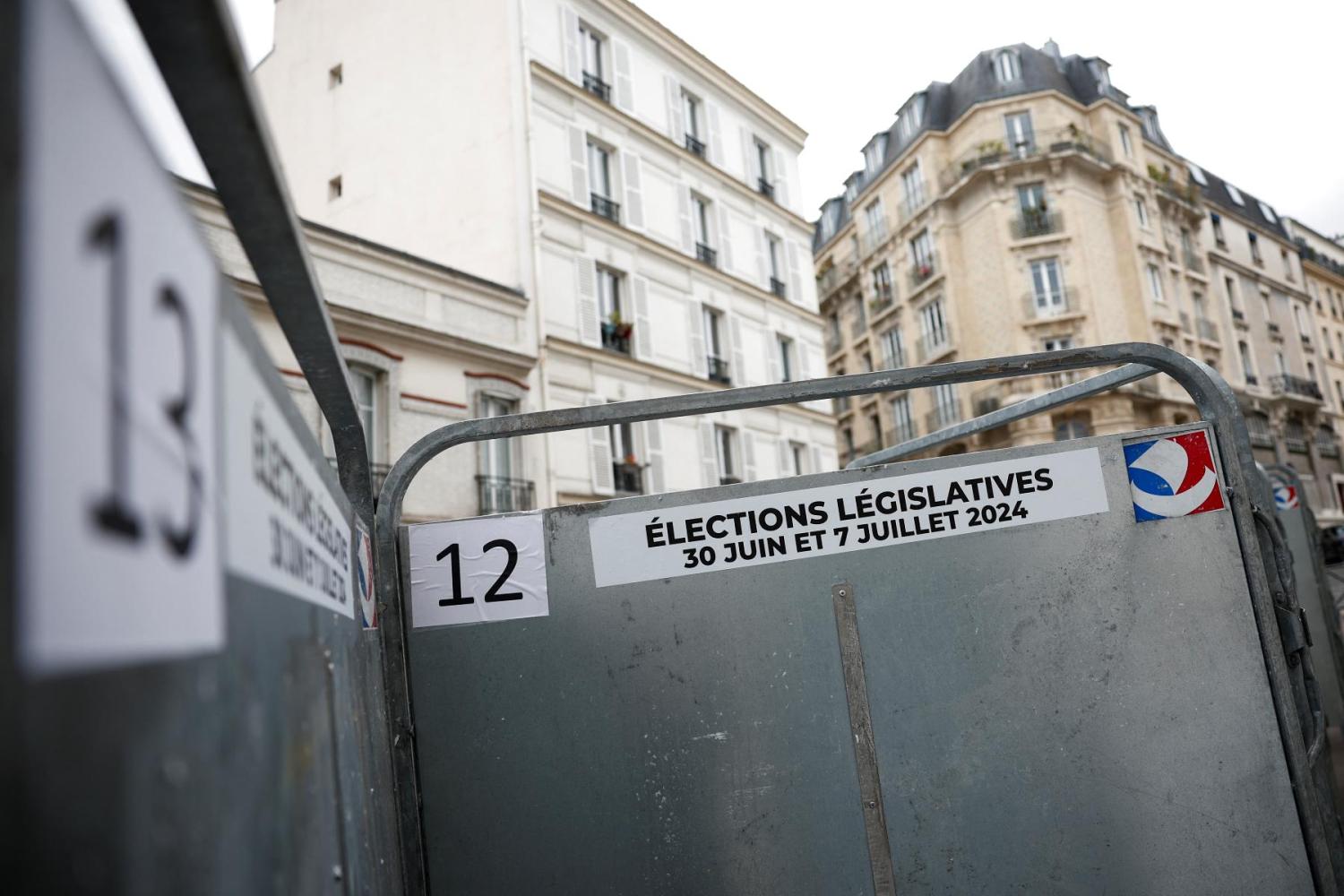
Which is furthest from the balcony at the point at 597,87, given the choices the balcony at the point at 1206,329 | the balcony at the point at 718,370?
the balcony at the point at 1206,329

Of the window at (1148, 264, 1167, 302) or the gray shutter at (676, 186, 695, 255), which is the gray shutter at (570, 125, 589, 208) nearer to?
the gray shutter at (676, 186, 695, 255)

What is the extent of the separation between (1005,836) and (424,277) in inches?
571

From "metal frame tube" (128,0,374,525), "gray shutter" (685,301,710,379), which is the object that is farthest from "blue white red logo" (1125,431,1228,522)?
"gray shutter" (685,301,710,379)

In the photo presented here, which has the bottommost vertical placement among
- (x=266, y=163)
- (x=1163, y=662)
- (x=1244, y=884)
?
(x=1244, y=884)

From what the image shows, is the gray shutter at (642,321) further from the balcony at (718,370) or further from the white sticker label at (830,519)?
the white sticker label at (830,519)

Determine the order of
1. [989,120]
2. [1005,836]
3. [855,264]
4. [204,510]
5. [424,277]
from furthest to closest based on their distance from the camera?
[855,264] < [989,120] < [424,277] < [1005,836] < [204,510]

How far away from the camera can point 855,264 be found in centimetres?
3991

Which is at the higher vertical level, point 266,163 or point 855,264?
point 855,264

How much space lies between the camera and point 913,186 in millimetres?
36594

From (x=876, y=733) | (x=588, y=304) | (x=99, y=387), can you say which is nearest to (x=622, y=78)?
(x=588, y=304)

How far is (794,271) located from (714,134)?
13.0 feet

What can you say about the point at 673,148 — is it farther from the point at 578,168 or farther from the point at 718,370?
the point at 718,370

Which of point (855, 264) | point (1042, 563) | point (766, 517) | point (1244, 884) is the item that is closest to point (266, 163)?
point (766, 517)

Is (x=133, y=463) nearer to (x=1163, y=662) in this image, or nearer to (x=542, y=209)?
(x=1163, y=662)
